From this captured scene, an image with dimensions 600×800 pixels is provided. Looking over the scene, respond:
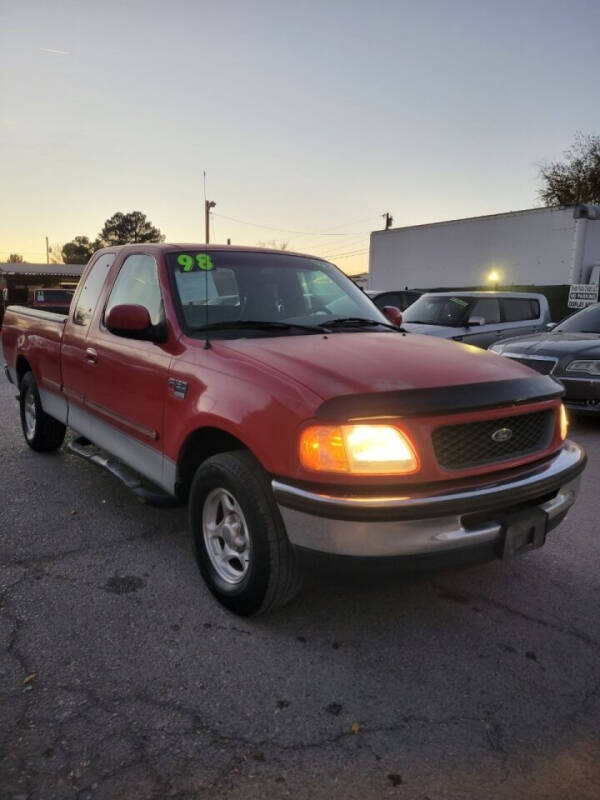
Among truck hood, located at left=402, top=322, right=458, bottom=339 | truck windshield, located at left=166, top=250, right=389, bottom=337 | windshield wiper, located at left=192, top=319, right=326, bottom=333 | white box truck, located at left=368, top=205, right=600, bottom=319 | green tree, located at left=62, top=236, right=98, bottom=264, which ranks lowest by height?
truck hood, located at left=402, top=322, right=458, bottom=339

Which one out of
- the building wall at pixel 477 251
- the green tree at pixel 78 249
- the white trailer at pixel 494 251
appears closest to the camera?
the white trailer at pixel 494 251

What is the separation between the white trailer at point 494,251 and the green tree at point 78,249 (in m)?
80.3

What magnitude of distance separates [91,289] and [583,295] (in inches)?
505

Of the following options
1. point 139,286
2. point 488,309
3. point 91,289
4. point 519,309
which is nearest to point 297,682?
point 139,286

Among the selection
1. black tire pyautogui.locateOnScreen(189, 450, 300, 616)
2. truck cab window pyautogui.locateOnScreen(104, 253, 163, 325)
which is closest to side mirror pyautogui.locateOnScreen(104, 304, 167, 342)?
truck cab window pyautogui.locateOnScreen(104, 253, 163, 325)

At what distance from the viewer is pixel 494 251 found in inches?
710

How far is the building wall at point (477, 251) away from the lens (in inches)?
654

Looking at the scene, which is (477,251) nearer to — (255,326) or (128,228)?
(255,326)

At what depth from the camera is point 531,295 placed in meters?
11.1

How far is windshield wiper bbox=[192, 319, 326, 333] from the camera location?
3.32 meters

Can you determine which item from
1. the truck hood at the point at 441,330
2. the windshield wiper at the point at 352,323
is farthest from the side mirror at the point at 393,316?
the truck hood at the point at 441,330

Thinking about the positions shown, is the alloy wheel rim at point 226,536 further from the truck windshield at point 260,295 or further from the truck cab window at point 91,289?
the truck cab window at point 91,289

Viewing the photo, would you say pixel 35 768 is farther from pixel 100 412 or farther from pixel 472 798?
pixel 100 412

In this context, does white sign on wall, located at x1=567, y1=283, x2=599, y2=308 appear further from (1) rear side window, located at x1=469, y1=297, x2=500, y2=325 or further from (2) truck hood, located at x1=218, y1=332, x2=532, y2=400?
(2) truck hood, located at x1=218, y1=332, x2=532, y2=400
